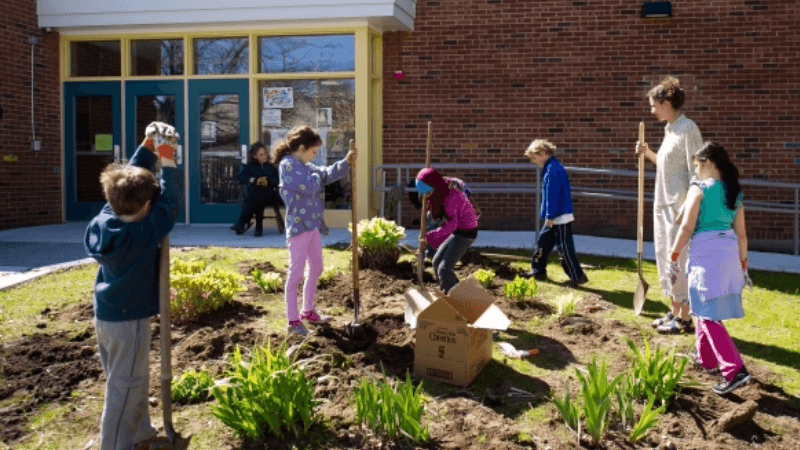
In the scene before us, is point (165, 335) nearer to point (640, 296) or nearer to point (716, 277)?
point (716, 277)

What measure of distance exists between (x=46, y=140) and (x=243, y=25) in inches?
149

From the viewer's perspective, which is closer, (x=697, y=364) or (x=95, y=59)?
(x=697, y=364)

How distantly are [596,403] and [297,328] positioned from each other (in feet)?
8.11

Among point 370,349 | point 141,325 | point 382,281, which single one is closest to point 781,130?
point 382,281

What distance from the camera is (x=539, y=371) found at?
5102 mm

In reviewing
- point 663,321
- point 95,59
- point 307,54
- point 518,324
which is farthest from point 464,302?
point 95,59

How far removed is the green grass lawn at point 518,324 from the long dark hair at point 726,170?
118 cm

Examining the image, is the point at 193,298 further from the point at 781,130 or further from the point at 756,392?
the point at 781,130

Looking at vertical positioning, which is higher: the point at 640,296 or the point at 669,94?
the point at 669,94

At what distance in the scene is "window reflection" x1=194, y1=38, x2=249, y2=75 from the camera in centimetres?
1284

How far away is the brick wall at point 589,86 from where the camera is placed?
12039 mm

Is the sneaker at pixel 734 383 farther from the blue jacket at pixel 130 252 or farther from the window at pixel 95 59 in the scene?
the window at pixel 95 59

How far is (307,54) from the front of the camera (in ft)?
41.4

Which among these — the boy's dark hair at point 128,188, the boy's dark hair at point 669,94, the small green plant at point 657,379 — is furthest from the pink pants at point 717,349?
the boy's dark hair at point 128,188
